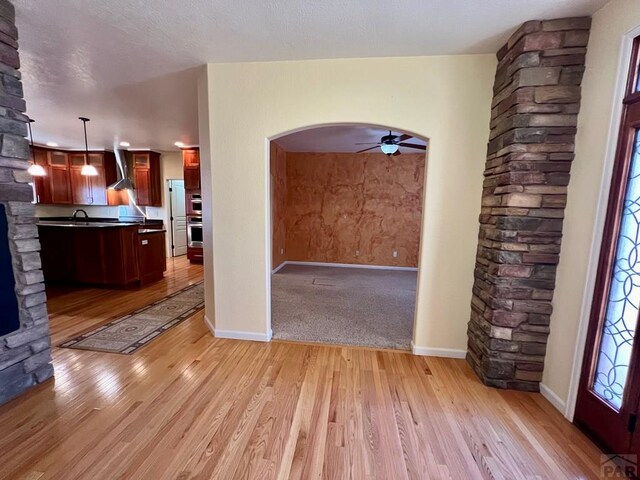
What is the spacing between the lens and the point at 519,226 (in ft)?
6.66

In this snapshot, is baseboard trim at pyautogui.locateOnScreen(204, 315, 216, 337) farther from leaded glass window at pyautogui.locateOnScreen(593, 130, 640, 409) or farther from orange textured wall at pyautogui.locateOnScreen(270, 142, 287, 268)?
leaded glass window at pyautogui.locateOnScreen(593, 130, 640, 409)

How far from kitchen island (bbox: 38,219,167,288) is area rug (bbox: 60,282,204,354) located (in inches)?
39.3

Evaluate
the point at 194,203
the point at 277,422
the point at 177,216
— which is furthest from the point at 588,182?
the point at 177,216

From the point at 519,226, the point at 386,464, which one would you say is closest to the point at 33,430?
the point at 386,464

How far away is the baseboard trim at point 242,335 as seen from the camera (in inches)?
113

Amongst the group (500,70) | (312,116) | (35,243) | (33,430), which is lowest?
(33,430)

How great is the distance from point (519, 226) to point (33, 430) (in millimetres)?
3512

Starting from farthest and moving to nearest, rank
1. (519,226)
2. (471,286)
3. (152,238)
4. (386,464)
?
(152,238), (471,286), (519,226), (386,464)

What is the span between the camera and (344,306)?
12.9 ft

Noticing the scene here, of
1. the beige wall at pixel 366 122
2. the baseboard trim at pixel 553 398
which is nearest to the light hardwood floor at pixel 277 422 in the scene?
the baseboard trim at pixel 553 398

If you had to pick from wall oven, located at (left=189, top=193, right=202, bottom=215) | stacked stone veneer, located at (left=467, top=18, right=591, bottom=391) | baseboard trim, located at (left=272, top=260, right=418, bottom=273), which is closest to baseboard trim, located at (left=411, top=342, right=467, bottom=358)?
stacked stone veneer, located at (left=467, top=18, right=591, bottom=391)

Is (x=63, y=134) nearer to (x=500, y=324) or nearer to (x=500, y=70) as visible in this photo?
(x=500, y=70)

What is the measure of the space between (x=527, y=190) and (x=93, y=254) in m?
5.77

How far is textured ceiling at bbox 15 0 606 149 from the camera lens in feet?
5.92
